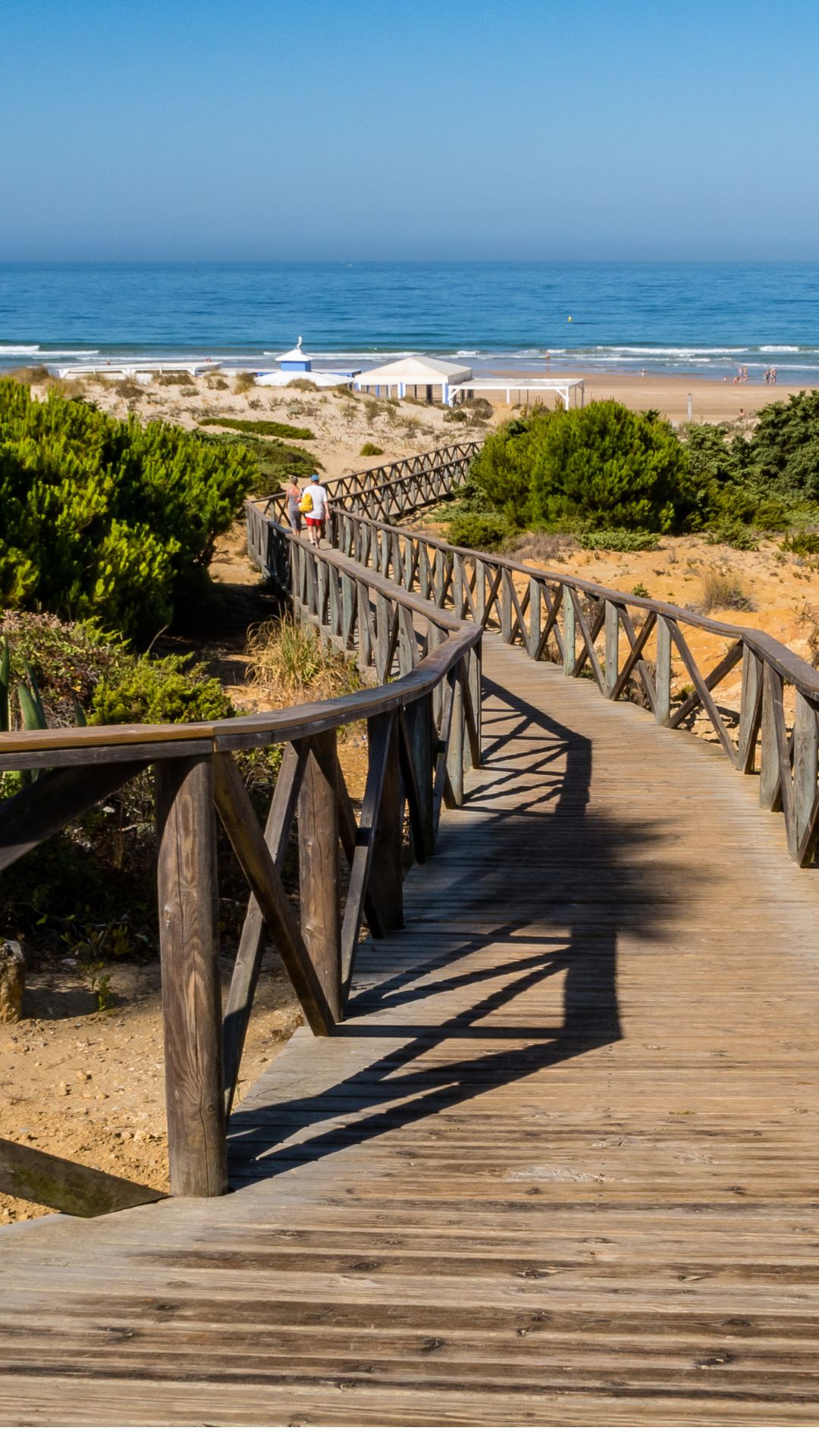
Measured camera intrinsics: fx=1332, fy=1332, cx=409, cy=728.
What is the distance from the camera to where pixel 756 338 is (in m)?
90.0

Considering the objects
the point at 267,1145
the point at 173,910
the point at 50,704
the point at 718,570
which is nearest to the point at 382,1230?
the point at 267,1145

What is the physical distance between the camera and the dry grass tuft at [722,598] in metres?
16.8

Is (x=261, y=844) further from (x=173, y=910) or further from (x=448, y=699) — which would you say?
(x=448, y=699)

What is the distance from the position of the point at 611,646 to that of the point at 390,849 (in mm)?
6501

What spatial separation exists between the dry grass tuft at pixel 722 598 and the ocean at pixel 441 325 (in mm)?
50940

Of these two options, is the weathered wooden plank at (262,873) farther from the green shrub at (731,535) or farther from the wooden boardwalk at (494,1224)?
the green shrub at (731,535)

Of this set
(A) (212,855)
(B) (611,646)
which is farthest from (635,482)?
(A) (212,855)

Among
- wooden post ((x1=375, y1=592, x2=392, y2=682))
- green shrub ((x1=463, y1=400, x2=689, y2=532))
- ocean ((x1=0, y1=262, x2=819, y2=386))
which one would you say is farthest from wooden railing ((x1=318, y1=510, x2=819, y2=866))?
ocean ((x1=0, y1=262, x2=819, y2=386))

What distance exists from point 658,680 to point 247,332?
294 ft

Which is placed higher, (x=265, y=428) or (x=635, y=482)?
(x=265, y=428)

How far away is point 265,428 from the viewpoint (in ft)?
116

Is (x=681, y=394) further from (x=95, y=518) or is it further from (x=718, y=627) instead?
(x=718, y=627)

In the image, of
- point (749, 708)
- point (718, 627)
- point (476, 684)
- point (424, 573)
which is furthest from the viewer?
point (424, 573)

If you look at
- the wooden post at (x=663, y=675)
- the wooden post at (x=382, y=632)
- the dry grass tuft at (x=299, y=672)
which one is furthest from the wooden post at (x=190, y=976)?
the dry grass tuft at (x=299, y=672)
